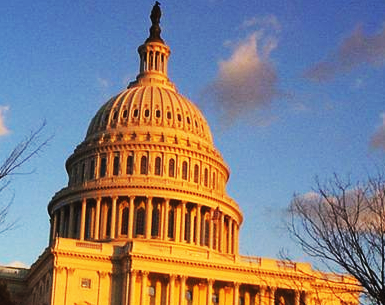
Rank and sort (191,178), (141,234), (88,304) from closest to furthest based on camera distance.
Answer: (88,304), (141,234), (191,178)

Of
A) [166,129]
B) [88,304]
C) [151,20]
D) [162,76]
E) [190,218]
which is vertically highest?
[151,20]

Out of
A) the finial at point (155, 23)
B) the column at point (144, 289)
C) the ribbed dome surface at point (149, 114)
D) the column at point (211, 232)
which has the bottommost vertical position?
the column at point (144, 289)

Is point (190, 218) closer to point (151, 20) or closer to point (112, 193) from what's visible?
point (112, 193)

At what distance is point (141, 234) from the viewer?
11412 cm

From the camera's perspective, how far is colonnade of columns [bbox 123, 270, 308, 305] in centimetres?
9819

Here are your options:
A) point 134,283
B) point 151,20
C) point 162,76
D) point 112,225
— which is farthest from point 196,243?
point 151,20

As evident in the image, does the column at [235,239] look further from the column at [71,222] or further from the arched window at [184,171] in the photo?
the column at [71,222]

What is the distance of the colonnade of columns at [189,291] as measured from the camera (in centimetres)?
9819


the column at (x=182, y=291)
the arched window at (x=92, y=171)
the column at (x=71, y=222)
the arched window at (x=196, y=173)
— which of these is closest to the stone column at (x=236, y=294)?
the column at (x=182, y=291)

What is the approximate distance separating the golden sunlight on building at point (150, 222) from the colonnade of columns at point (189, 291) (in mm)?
118

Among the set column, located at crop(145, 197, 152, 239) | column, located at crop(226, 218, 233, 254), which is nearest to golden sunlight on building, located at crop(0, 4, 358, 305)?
column, located at crop(226, 218, 233, 254)

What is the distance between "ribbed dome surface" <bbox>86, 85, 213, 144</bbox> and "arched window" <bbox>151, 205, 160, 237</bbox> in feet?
41.7

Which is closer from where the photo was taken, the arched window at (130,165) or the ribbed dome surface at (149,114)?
the arched window at (130,165)

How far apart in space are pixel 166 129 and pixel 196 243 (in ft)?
57.3
